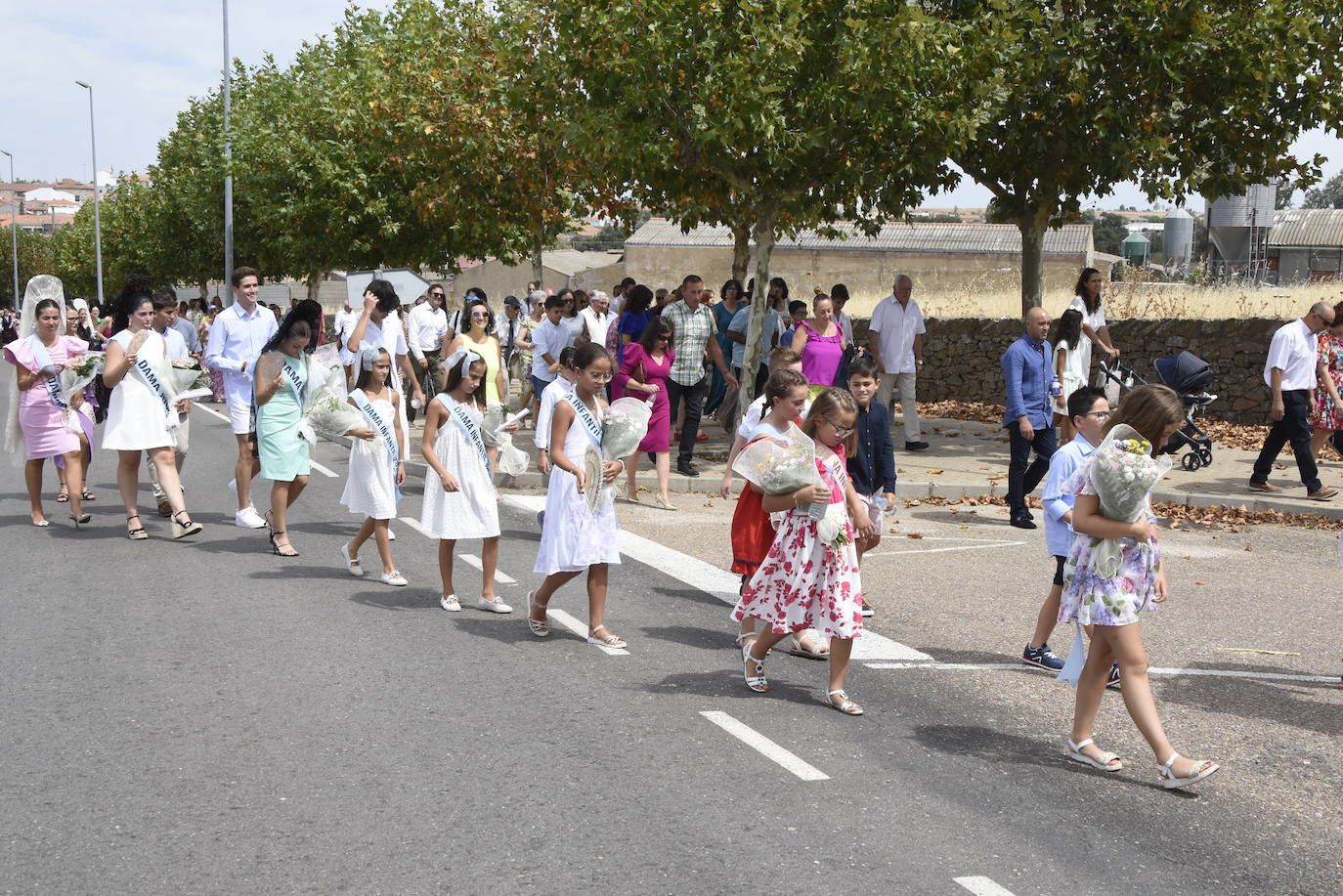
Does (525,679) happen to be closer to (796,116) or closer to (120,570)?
(120,570)

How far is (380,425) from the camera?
29.9ft

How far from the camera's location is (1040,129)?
17125mm

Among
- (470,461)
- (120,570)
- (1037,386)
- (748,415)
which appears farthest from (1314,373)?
(120,570)

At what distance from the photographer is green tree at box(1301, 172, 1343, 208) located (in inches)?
4547

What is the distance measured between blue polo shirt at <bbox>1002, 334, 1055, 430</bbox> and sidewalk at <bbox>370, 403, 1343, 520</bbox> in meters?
1.29

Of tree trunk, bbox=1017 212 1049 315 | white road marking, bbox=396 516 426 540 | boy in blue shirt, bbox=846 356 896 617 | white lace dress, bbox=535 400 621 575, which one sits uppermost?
tree trunk, bbox=1017 212 1049 315

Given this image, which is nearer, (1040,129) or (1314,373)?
(1314,373)

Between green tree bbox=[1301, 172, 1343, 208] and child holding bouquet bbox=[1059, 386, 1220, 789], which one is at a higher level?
green tree bbox=[1301, 172, 1343, 208]

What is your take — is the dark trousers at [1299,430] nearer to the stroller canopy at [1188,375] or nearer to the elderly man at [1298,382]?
the elderly man at [1298,382]

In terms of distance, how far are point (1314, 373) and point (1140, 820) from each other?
28.2ft

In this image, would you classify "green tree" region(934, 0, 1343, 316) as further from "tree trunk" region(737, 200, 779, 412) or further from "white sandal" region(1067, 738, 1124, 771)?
"white sandal" region(1067, 738, 1124, 771)

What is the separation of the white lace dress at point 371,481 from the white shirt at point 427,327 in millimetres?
8163

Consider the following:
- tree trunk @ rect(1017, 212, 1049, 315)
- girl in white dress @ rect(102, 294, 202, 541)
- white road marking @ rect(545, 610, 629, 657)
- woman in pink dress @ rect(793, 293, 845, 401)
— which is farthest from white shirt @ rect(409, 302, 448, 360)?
white road marking @ rect(545, 610, 629, 657)

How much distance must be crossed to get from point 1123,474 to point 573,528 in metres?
3.07
